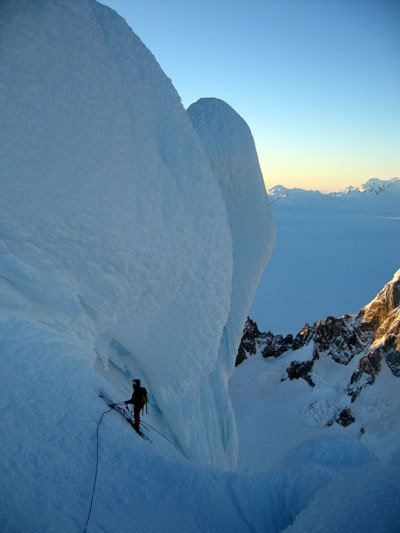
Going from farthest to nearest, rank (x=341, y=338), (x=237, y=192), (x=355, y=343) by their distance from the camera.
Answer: (x=341, y=338) < (x=355, y=343) < (x=237, y=192)

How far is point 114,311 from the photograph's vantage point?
4.50 metres

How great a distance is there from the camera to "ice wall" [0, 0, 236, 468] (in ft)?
13.1

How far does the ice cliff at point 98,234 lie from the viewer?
3.45 m

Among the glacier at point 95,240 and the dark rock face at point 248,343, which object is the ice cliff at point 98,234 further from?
the dark rock face at point 248,343

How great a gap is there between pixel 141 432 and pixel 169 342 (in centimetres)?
172

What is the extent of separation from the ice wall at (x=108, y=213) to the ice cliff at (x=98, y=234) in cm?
2

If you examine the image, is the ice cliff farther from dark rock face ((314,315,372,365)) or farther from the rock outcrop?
dark rock face ((314,315,372,365))

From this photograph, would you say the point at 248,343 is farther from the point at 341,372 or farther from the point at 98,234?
the point at 98,234

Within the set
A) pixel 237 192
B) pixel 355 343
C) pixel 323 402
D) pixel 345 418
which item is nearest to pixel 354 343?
pixel 355 343

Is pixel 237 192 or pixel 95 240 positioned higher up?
pixel 237 192

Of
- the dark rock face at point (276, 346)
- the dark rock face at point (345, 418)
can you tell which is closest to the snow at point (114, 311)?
the dark rock face at point (345, 418)

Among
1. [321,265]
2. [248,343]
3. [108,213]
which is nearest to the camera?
[108,213]

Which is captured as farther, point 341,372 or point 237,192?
point 341,372

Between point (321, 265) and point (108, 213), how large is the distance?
55.7m
